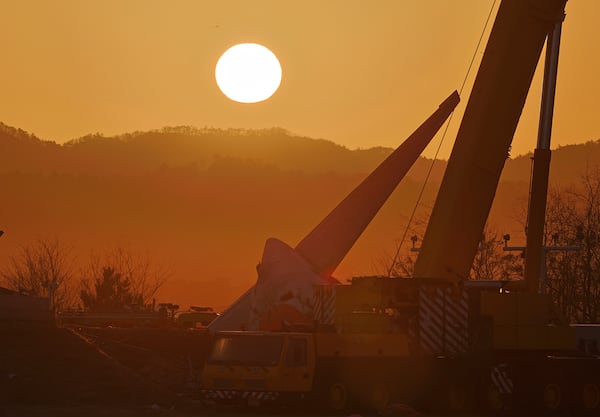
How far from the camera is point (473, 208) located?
36.9 metres

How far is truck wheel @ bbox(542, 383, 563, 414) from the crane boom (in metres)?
4.34

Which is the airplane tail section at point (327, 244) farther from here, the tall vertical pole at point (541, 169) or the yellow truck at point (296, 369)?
the yellow truck at point (296, 369)

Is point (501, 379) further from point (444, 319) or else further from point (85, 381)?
point (85, 381)

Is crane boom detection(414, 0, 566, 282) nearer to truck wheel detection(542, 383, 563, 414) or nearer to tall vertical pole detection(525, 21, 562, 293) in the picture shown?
tall vertical pole detection(525, 21, 562, 293)

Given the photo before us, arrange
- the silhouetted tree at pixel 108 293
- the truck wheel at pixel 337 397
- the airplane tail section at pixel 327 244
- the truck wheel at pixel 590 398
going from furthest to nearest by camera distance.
Answer: the silhouetted tree at pixel 108 293
the airplane tail section at pixel 327 244
the truck wheel at pixel 590 398
the truck wheel at pixel 337 397

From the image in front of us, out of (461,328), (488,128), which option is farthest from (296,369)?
(488,128)

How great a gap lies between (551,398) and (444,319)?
402 cm

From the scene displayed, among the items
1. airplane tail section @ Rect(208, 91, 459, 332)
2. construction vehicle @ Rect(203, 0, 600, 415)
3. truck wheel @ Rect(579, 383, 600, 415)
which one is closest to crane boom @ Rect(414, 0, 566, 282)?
construction vehicle @ Rect(203, 0, 600, 415)

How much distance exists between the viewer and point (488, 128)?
3691 cm

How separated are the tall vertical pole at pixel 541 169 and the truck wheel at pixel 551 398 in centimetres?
313

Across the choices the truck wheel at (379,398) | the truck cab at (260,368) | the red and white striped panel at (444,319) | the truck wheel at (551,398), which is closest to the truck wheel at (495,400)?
the truck wheel at (551,398)

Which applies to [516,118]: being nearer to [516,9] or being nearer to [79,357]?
[516,9]

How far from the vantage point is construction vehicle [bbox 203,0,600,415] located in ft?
104

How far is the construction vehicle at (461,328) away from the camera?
31.6 meters
